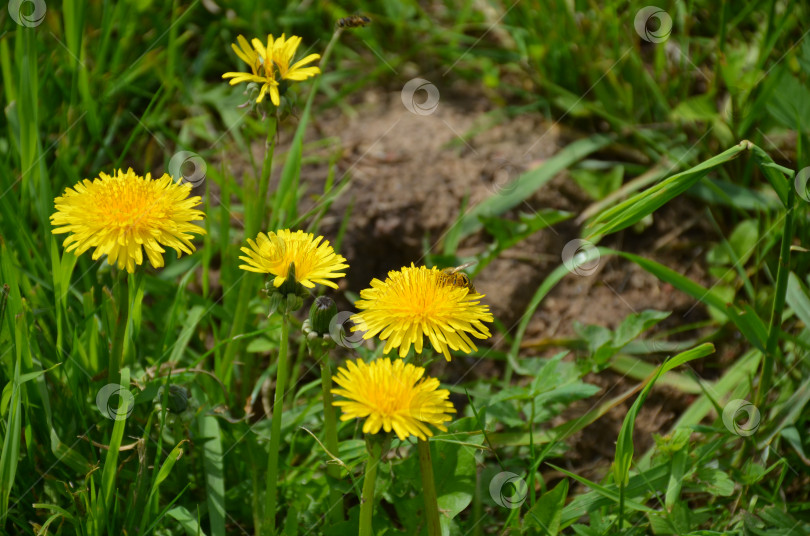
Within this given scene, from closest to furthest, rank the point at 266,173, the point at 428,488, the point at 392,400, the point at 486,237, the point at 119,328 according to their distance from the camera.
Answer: the point at 392,400, the point at 428,488, the point at 119,328, the point at 266,173, the point at 486,237

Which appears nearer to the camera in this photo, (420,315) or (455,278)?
(420,315)

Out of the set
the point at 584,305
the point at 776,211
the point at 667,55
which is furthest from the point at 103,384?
the point at 667,55

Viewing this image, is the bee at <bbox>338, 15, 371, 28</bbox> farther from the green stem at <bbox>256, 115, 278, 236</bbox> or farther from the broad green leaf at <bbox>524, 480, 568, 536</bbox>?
the broad green leaf at <bbox>524, 480, 568, 536</bbox>

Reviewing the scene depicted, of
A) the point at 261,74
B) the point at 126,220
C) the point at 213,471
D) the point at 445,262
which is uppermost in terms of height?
the point at 261,74

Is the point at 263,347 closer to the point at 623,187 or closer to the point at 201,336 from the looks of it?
the point at 201,336

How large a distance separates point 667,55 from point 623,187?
0.54 meters

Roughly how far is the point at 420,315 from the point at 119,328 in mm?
610

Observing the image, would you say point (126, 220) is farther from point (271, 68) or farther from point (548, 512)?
point (548, 512)

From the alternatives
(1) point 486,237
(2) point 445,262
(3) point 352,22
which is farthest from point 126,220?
(1) point 486,237

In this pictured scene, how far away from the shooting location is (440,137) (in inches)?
102

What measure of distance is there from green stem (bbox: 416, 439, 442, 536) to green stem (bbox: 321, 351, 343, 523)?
194 millimetres

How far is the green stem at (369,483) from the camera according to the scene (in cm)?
115

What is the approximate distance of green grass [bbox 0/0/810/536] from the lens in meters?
1.46

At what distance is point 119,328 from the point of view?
4.82 ft
